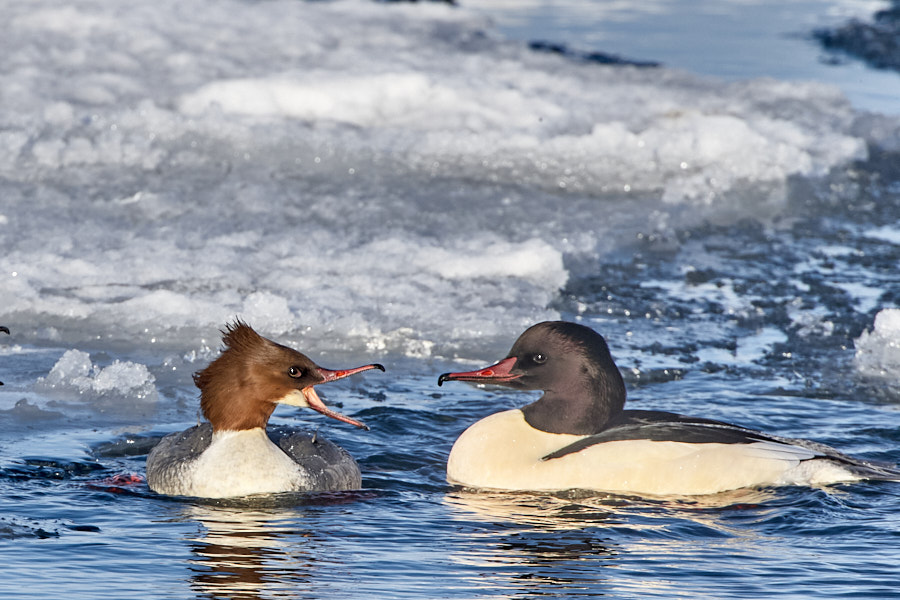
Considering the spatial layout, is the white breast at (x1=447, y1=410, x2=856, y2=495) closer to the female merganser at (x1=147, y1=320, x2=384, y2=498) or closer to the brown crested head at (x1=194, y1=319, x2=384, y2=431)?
the female merganser at (x1=147, y1=320, x2=384, y2=498)

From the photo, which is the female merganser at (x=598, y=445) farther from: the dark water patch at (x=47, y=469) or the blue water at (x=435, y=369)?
the dark water patch at (x=47, y=469)

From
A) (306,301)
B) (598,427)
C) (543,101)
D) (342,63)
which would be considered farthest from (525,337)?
(342,63)

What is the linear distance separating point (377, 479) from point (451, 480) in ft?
0.97

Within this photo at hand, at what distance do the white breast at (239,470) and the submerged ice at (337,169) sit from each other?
5.35 ft

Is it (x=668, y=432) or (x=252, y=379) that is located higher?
(x=252, y=379)

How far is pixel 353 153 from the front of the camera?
9492 millimetres

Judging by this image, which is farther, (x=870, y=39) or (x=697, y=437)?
(x=870, y=39)

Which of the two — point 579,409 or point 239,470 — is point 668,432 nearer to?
point 579,409

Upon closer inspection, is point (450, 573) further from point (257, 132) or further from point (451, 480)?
point (257, 132)

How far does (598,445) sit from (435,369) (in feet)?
4.91

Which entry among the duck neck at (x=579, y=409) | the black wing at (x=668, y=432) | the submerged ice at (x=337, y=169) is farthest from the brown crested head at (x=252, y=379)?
the submerged ice at (x=337, y=169)

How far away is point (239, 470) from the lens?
4.70 meters

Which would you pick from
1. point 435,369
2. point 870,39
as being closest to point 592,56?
point 870,39

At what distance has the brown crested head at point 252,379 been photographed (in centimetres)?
477
